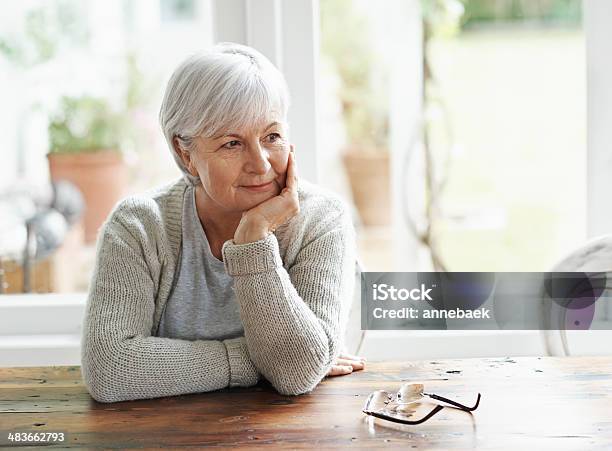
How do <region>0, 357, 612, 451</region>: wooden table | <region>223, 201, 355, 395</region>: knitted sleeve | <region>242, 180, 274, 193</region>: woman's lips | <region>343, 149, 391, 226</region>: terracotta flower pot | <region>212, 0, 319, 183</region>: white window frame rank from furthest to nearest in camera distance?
<region>343, 149, 391, 226</region>: terracotta flower pot → <region>212, 0, 319, 183</region>: white window frame → <region>242, 180, 274, 193</region>: woman's lips → <region>223, 201, 355, 395</region>: knitted sleeve → <region>0, 357, 612, 451</region>: wooden table

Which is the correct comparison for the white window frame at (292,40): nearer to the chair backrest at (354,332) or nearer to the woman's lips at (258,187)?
the chair backrest at (354,332)

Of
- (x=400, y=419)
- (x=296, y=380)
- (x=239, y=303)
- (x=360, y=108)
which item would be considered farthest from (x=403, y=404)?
(x=360, y=108)

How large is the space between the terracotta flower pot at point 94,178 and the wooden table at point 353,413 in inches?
33.7

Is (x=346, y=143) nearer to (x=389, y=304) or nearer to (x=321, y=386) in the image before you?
(x=389, y=304)

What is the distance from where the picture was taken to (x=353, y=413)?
4.73ft

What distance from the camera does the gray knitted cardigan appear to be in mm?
1516

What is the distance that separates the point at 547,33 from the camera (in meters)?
2.71

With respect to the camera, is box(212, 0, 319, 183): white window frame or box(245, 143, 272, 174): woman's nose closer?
box(245, 143, 272, 174): woman's nose

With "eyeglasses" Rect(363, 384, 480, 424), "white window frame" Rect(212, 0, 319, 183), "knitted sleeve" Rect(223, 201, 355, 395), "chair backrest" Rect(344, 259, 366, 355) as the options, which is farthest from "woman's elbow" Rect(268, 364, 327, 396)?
"white window frame" Rect(212, 0, 319, 183)

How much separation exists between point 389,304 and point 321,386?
1.40ft

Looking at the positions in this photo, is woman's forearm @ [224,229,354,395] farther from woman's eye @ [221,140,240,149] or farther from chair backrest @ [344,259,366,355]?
chair backrest @ [344,259,366,355]

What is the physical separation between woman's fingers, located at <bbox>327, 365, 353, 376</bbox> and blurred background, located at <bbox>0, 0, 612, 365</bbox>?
480 millimetres
